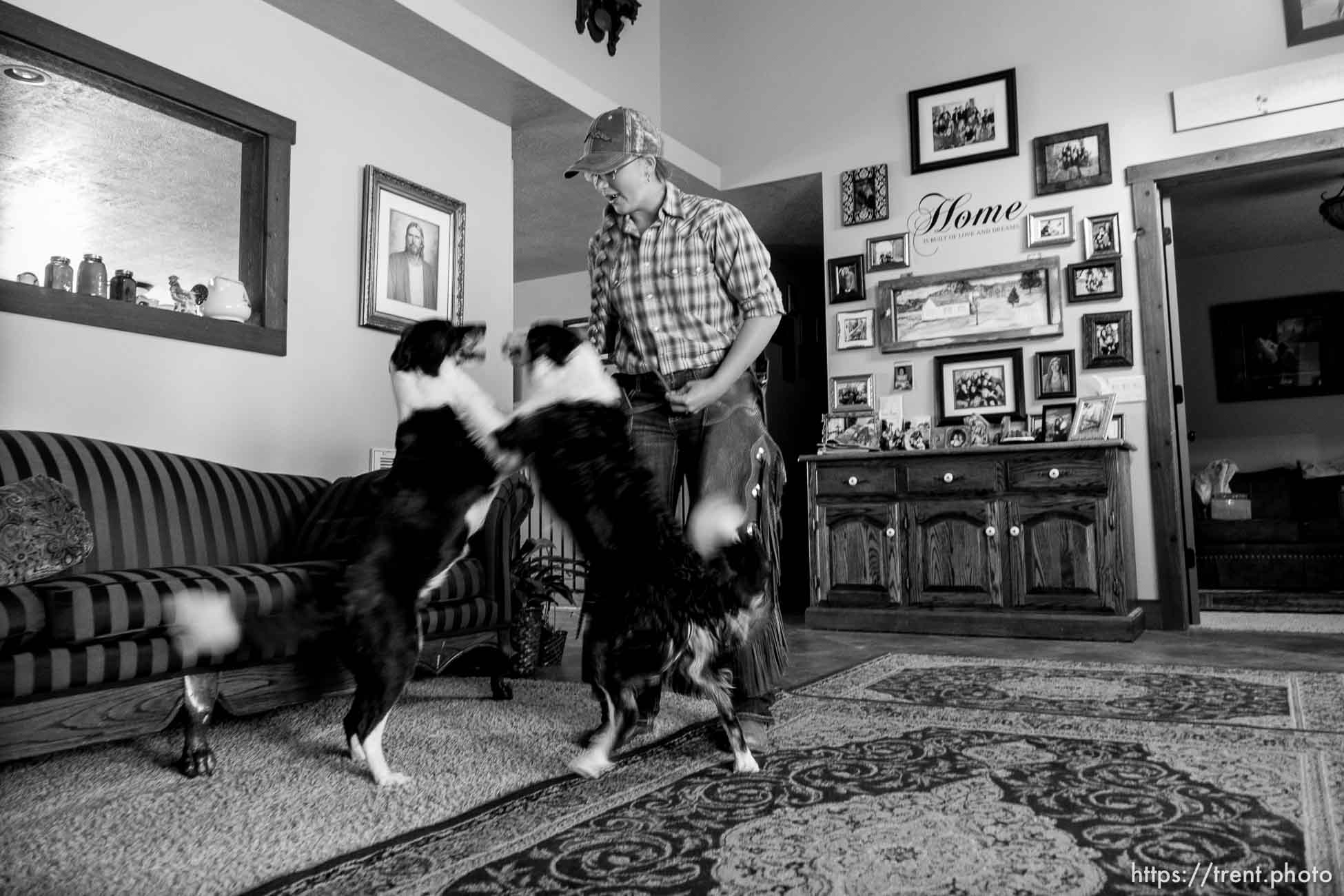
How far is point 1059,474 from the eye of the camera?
4336 mm

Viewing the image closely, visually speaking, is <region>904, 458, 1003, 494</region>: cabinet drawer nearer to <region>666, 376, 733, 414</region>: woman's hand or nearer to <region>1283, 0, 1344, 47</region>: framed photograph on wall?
<region>1283, 0, 1344, 47</region>: framed photograph on wall

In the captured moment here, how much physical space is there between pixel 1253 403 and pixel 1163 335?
4.42 metres

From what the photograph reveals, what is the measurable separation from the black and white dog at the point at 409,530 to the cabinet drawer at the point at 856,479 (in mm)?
2995

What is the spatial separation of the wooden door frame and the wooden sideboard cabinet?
0.19 meters

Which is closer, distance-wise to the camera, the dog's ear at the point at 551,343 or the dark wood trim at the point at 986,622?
the dog's ear at the point at 551,343

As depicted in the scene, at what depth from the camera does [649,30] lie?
20.0 feet

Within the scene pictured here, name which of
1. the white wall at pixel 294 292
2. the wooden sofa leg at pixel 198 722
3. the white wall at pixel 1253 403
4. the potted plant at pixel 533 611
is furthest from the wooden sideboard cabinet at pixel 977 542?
the white wall at pixel 1253 403

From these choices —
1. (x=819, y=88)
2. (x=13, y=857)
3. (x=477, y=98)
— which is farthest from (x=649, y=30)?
(x=13, y=857)

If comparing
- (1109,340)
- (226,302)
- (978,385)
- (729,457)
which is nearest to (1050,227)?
(1109,340)

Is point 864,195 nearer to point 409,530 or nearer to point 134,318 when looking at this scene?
point 134,318

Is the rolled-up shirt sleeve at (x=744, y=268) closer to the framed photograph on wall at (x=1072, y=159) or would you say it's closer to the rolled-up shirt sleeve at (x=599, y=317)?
the rolled-up shirt sleeve at (x=599, y=317)

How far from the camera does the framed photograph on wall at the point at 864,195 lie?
5395 millimetres

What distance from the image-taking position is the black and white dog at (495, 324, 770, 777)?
1751mm

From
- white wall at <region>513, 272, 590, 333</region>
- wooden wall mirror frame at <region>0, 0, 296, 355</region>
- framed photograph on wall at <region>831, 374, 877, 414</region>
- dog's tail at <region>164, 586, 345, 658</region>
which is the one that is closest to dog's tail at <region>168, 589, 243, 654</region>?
dog's tail at <region>164, 586, 345, 658</region>
